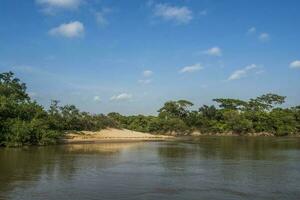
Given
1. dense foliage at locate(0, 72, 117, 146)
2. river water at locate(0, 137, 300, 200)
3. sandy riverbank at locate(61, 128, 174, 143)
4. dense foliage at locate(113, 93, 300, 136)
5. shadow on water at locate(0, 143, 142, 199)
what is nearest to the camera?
river water at locate(0, 137, 300, 200)

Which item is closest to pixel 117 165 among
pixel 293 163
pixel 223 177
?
pixel 223 177

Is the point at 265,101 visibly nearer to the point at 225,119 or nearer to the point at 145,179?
the point at 225,119

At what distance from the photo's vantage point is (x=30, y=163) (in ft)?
102

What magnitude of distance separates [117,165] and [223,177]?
909 cm

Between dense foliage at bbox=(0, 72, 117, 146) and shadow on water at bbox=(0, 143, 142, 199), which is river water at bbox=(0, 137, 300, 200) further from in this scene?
dense foliage at bbox=(0, 72, 117, 146)

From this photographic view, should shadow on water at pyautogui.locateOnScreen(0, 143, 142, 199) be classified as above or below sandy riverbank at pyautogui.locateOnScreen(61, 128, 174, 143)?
below

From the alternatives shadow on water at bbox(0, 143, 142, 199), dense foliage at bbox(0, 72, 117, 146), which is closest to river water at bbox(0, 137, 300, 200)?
shadow on water at bbox(0, 143, 142, 199)

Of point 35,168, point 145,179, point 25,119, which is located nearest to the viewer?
point 145,179

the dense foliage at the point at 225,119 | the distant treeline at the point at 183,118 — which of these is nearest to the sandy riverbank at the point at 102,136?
the distant treeline at the point at 183,118

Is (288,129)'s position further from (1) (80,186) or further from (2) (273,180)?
(1) (80,186)

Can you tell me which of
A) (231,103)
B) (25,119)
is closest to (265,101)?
(231,103)

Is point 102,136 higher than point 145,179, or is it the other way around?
point 102,136

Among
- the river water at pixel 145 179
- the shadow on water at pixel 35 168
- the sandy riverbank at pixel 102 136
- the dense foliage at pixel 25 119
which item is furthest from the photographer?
the sandy riverbank at pixel 102 136

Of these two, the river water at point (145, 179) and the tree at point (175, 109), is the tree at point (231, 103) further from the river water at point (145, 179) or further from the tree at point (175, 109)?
the river water at point (145, 179)
